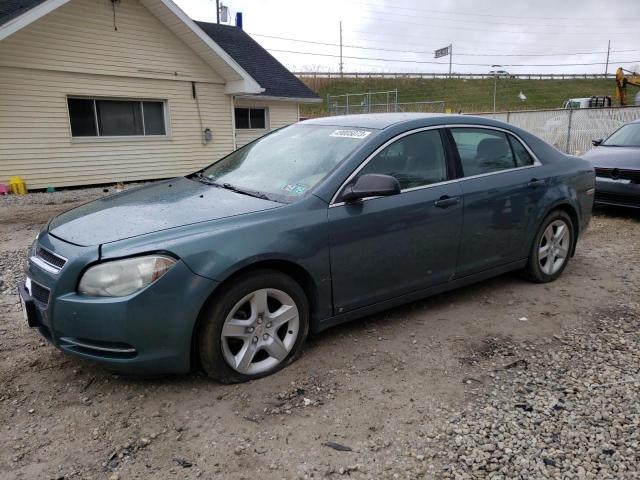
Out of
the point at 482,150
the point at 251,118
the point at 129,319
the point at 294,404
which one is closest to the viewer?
the point at 129,319

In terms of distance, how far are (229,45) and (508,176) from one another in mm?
15205

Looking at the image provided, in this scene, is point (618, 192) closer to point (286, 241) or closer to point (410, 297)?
point (410, 297)

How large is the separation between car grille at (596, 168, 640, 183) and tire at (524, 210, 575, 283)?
334 centimetres

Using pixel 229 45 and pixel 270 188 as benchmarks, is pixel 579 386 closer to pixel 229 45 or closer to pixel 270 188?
pixel 270 188

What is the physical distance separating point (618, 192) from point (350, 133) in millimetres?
5795

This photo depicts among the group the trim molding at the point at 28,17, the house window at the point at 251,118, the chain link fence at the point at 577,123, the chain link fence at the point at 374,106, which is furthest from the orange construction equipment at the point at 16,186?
the chain link fence at the point at 374,106

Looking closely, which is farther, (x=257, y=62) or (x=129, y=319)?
(x=257, y=62)

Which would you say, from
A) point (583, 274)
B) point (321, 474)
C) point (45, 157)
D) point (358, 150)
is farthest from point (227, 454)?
point (45, 157)

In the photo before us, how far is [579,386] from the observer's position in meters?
2.93

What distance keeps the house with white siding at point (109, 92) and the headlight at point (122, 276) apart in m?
9.90

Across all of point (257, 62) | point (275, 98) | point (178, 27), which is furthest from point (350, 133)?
point (257, 62)

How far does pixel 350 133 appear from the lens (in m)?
3.66

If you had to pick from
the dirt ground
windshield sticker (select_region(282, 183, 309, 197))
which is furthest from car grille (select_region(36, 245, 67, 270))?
windshield sticker (select_region(282, 183, 309, 197))

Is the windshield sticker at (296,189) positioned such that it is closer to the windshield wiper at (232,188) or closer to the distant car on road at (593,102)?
the windshield wiper at (232,188)
